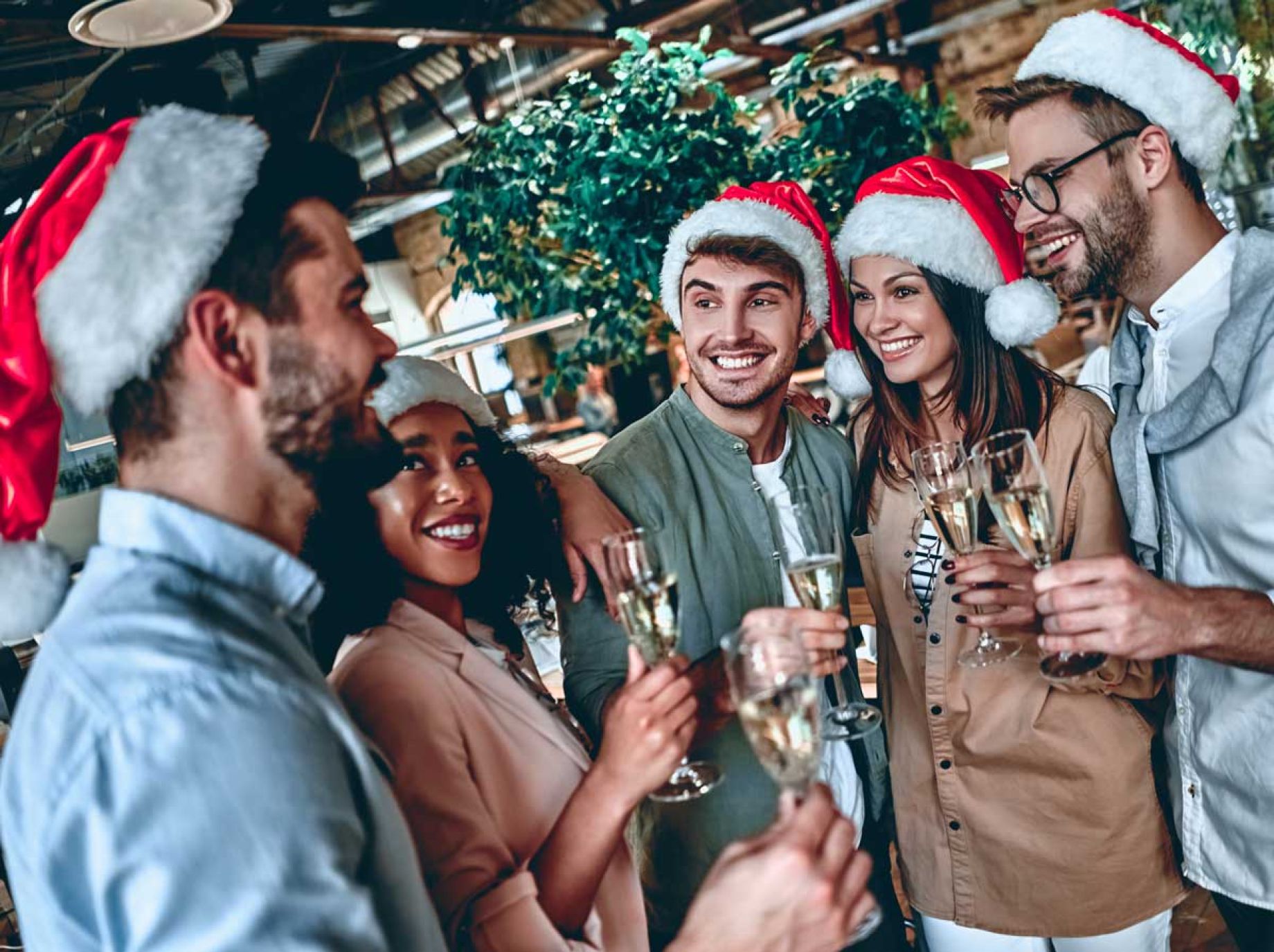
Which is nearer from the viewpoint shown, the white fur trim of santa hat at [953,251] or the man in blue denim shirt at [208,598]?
the man in blue denim shirt at [208,598]

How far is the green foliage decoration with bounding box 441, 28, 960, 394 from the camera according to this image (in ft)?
8.15

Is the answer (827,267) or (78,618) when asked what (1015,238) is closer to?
(827,267)

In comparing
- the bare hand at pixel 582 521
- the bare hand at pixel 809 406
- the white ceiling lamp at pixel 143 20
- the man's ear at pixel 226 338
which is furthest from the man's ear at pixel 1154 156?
the white ceiling lamp at pixel 143 20

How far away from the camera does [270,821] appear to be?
2.36 feet

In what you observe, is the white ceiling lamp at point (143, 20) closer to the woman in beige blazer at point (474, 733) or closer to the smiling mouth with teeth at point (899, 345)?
the woman in beige blazer at point (474, 733)

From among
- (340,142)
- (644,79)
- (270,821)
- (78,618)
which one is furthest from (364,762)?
(340,142)

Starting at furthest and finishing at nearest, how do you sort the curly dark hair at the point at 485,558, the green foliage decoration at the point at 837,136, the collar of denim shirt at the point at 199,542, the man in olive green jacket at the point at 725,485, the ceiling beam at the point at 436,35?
the ceiling beam at the point at 436,35 < the green foliage decoration at the point at 837,136 < the man in olive green jacket at the point at 725,485 < the curly dark hair at the point at 485,558 < the collar of denim shirt at the point at 199,542

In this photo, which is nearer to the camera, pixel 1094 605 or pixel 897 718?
pixel 1094 605

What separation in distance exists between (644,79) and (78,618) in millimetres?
2183

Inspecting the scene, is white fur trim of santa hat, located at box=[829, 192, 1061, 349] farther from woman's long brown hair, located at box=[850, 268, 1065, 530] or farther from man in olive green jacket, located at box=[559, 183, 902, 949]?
man in olive green jacket, located at box=[559, 183, 902, 949]

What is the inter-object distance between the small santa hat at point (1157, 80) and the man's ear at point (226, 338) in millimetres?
1644

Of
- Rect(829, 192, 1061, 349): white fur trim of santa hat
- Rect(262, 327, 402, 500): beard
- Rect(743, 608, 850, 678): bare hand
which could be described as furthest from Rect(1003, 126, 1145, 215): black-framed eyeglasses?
Rect(262, 327, 402, 500): beard

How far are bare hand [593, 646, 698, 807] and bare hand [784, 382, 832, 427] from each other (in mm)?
1380

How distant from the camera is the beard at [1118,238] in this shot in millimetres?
1704
